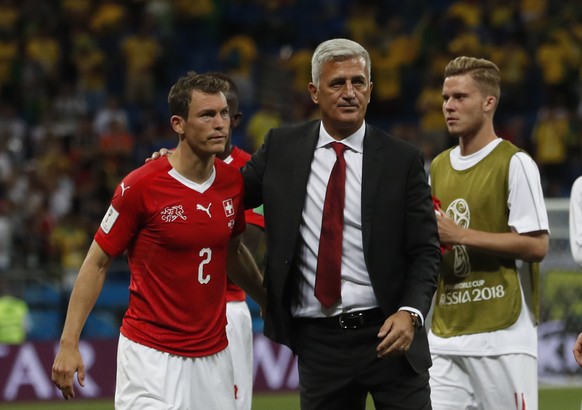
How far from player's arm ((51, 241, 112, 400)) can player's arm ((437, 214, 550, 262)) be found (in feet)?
5.46

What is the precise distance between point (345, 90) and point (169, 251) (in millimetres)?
1113

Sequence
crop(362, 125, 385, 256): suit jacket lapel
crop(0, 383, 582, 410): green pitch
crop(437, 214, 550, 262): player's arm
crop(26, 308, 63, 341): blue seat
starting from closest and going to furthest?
crop(362, 125, 385, 256): suit jacket lapel → crop(437, 214, 550, 262): player's arm → crop(0, 383, 582, 410): green pitch → crop(26, 308, 63, 341): blue seat

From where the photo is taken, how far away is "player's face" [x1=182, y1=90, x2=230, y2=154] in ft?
18.8

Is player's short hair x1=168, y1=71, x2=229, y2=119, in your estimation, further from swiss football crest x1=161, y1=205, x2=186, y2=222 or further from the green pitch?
the green pitch

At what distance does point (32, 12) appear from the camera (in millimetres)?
20000

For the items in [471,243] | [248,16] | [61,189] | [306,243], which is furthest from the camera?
[248,16]

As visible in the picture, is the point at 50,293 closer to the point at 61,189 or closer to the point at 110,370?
the point at 110,370

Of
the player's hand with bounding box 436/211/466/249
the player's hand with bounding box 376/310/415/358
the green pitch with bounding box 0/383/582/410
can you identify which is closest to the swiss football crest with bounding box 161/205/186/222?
the player's hand with bounding box 376/310/415/358

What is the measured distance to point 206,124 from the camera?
5.75m

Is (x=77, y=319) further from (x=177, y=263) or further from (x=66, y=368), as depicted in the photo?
(x=177, y=263)

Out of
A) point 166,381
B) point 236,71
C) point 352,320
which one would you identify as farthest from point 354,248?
point 236,71

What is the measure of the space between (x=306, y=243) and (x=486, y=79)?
5.14 ft

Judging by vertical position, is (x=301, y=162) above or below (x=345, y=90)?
below

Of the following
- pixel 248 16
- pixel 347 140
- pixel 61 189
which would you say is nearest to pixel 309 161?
pixel 347 140
